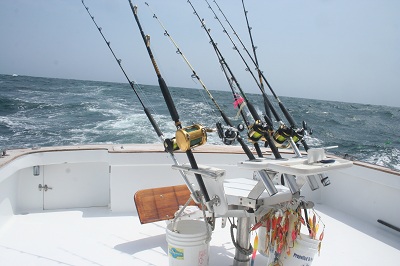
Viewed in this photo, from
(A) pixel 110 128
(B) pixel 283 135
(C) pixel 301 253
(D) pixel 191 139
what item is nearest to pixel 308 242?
(C) pixel 301 253

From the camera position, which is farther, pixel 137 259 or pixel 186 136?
pixel 137 259

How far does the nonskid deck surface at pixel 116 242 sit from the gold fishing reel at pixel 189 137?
3.37 ft

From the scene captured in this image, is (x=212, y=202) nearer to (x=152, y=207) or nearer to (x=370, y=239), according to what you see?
(x=152, y=207)

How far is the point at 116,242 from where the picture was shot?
2.72 metres

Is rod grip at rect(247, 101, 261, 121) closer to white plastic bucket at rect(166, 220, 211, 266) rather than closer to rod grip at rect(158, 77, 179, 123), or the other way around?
A: rod grip at rect(158, 77, 179, 123)

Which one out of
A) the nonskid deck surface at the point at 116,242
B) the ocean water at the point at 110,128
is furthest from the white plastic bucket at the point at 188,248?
the ocean water at the point at 110,128

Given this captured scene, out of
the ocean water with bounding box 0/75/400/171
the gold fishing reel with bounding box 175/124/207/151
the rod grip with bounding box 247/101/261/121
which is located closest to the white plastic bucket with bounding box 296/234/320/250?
the gold fishing reel with bounding box 175/124/207/151

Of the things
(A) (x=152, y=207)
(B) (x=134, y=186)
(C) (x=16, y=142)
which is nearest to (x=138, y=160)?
(B) (x=134, y=186)

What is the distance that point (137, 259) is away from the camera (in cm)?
246

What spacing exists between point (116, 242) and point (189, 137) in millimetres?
1382

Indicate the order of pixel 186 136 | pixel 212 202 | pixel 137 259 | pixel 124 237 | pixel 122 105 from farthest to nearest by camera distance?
pixel 122 105
pixel 124 237
pixel 137 259
pixel 212 202
pixel 186 136

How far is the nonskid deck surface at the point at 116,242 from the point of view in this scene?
8.03ft

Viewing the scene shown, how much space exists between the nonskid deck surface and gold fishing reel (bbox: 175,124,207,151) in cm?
103

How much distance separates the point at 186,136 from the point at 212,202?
1.33 feet
